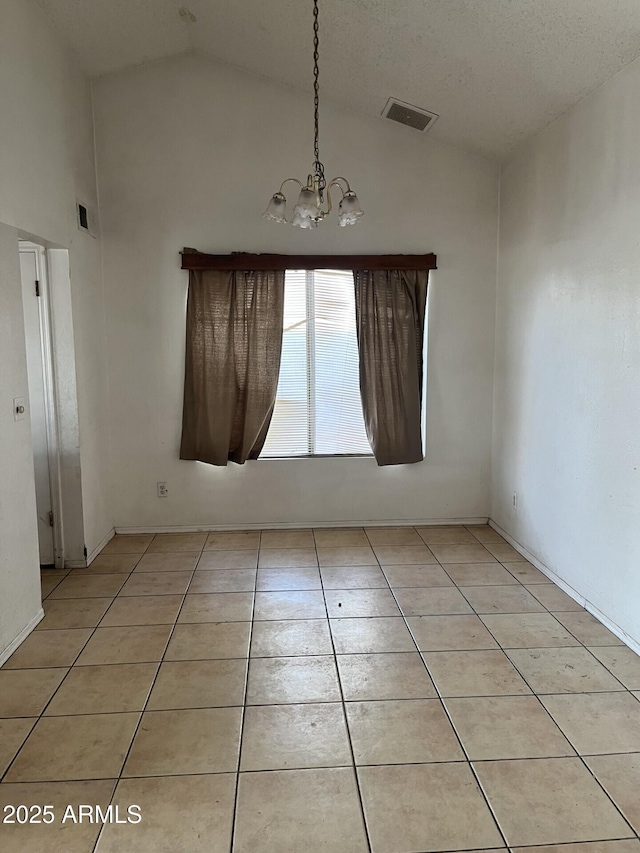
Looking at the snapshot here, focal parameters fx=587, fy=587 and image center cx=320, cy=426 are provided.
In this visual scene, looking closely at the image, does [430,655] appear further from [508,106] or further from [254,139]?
[254,139]

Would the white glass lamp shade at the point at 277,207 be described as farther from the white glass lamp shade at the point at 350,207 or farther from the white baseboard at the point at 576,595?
the white baseboard at the point at 576,595

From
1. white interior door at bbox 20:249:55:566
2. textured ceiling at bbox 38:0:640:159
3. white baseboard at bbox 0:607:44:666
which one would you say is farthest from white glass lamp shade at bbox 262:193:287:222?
white baseboard at bbox 0:607:44:666

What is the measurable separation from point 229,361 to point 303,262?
35.2 inches

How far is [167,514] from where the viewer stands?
14.7 feet

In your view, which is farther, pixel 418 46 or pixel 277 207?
pixel 418 46

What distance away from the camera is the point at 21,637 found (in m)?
2.85

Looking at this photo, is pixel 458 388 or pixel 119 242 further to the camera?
pixel 458 388

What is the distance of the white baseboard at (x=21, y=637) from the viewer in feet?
8.77

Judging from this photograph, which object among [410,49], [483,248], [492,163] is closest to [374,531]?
[483,248]

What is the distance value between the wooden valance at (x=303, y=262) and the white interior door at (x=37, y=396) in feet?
3.47

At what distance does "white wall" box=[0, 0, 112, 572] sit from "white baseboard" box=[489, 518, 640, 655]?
2920 millimetres

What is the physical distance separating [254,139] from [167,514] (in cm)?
282

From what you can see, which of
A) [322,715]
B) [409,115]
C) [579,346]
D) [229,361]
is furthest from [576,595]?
[409,115]

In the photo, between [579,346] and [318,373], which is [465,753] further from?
[318,373]
